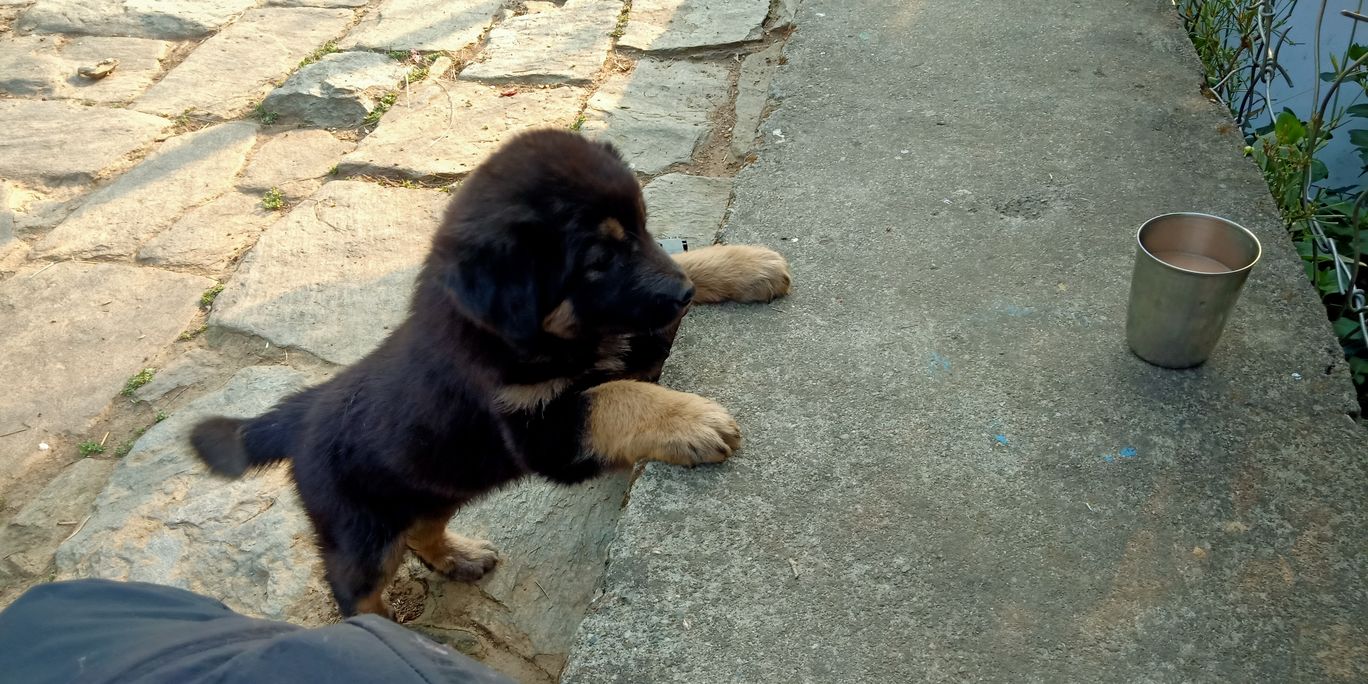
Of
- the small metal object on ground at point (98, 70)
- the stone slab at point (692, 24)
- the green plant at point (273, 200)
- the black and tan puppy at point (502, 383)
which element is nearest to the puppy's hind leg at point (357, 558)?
the black and tan puppy at point (502, 383)

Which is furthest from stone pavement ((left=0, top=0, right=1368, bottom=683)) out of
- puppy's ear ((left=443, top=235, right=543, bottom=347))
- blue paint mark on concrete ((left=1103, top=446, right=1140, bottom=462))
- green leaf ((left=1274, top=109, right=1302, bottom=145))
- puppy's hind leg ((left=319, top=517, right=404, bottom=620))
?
puppy's ear ((left=443, top=235, right=543, bottom=347))

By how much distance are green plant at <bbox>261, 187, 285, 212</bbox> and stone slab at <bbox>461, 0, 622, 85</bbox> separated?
1.35 meters

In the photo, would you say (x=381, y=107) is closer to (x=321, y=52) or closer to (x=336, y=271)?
(x=321, y=52)

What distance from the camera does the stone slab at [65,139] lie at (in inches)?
199

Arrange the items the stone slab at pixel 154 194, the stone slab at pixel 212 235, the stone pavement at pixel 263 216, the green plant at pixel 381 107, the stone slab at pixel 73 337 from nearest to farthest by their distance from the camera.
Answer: the stone pavement at pixel 263 216
the stone slab at pixel 73 337
the stone slab at pixel 212 235
the stone slab at pixel 154 194
the green plant at pixel 381 107

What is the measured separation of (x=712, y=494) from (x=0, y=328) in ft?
11.8

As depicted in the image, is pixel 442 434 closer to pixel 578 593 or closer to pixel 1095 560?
pixel 578 593

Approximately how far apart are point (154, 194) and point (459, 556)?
305cm

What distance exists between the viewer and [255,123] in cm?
537

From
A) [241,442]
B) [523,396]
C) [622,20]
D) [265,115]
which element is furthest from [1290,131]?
[265,115]

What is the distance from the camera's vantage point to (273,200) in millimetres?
4820

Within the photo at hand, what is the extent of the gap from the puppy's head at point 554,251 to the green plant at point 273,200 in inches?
103

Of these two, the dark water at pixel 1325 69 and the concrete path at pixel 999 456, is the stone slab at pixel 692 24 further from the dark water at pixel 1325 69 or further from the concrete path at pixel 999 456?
the dark water at pixel 1325 69

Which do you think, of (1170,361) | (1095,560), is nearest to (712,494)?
Result: (1095,560)
